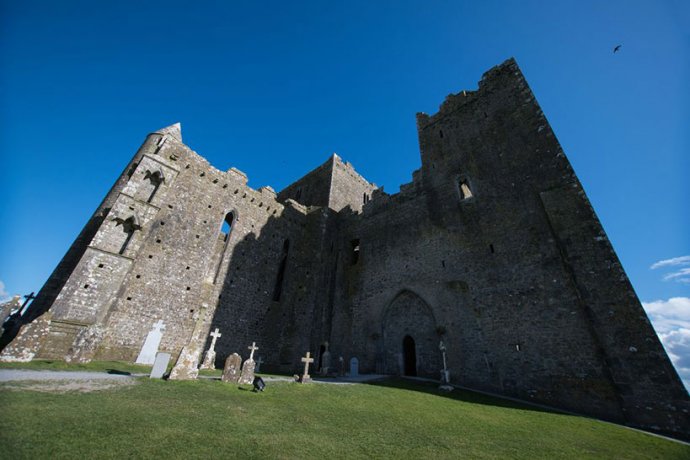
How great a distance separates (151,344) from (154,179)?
7649mm

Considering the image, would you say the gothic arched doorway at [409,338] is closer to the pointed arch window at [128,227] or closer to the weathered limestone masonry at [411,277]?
the weathered limestone masonry at [411,277]

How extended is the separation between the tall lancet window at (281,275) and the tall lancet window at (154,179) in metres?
8.36

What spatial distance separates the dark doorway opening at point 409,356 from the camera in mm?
14080

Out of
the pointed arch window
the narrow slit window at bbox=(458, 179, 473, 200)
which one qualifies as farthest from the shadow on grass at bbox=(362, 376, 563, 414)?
the pointed arch window

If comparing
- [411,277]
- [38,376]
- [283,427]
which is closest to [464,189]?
[411,277]

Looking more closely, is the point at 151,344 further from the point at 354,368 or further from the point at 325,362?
the point at 354,368

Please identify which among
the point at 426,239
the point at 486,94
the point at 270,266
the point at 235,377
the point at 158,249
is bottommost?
the point at 235,377

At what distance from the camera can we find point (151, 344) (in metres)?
12.1

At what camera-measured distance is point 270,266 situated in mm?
18172

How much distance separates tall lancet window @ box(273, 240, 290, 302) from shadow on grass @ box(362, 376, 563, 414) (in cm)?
864

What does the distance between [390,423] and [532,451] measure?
2.76 m

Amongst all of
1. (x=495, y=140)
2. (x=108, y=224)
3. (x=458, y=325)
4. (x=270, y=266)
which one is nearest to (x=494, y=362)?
(x=458, y=325)

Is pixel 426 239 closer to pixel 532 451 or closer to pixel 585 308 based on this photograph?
pixel 585 308

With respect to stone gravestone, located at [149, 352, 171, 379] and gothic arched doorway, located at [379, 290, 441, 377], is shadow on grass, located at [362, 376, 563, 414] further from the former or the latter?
stone gravestone, located at [149, 352, 171, 379]
